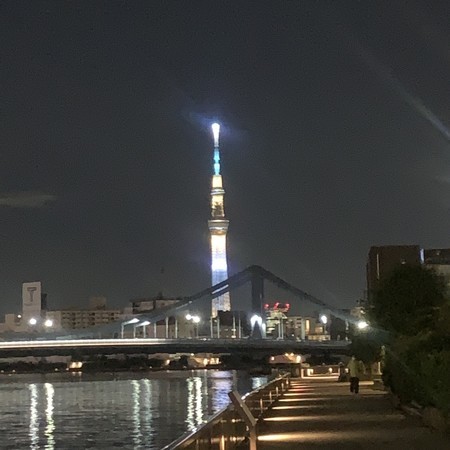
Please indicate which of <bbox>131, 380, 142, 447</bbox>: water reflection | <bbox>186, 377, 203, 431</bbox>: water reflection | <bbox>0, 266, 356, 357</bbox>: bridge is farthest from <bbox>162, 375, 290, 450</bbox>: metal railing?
<bbox>0, 266, 356, 357</bbox>: bridge

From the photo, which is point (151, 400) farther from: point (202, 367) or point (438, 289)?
point (202, 367)

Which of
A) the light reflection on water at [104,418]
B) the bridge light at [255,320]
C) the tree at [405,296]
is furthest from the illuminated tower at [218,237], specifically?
the tree at [405,296]

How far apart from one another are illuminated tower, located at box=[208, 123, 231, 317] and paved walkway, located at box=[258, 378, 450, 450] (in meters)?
148

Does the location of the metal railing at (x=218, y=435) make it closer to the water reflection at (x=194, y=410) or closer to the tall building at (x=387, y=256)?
the water reflection at (x=194, y=410)

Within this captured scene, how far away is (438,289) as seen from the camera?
39.0 m

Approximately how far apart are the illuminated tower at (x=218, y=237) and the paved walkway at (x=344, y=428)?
148 meters

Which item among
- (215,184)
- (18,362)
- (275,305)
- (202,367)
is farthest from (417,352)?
(215,184)

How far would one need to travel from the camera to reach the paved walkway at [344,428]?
17031 mm

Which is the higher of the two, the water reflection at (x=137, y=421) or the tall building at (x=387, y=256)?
the tall building at (x=387, y=256)

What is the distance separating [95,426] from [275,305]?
435 feet

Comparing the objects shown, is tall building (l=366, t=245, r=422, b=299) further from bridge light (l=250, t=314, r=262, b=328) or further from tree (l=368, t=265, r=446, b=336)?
tree (l=368, t=265, r=446, b=336)

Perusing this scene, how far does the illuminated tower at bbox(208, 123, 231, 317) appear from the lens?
18050cm

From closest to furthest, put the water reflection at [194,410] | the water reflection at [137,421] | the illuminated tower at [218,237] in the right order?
the water reflection at [137,421] → the water reflection at [194,410] → the illuminated tower at [218,237]

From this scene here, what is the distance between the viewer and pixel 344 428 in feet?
68.9
